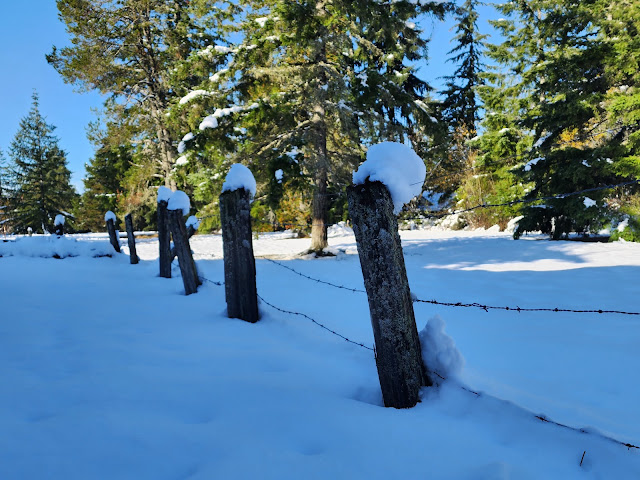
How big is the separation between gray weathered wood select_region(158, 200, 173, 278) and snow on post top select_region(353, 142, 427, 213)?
202 inches

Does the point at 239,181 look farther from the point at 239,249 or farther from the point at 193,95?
the point at 193,95

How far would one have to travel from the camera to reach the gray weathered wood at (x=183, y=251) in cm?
497


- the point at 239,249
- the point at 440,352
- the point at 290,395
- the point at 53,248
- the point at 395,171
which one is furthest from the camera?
the point at 53,248

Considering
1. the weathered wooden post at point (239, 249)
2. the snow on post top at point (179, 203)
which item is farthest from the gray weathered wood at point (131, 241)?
the weathered wooden post at point (239, 249)

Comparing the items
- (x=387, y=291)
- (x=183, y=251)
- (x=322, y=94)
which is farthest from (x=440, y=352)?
(x=322, y=94)

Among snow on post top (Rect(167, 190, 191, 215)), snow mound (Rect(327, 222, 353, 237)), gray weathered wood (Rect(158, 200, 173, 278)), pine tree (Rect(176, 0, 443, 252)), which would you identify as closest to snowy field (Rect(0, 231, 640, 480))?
snow on post top (Rect(167, 190, 191, 215))

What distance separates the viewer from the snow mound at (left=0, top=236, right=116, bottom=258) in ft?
32.6

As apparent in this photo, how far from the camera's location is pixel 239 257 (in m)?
3.63

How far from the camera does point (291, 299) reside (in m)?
5.01

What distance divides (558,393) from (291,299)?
3345 millimetres

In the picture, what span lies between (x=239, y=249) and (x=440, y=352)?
7.36 feet

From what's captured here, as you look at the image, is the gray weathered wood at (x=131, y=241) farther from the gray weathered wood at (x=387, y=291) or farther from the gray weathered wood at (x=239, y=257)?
the gray weathered wood at (x=387, y=291)

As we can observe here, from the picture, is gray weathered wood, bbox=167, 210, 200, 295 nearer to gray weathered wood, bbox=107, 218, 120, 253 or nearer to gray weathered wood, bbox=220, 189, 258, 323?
gray weathered wood, bbox=220, 189, 258, 323

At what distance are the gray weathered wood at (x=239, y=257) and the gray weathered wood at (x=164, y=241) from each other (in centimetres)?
308
